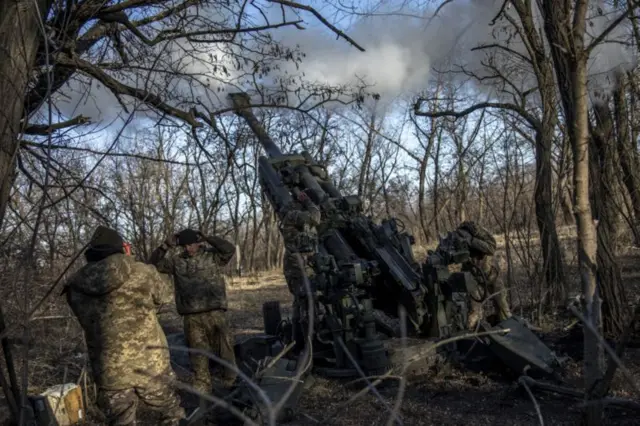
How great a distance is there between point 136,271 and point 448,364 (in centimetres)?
366

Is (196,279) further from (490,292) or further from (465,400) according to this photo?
(490,292)

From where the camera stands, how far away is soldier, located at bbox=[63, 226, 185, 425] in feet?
15.4

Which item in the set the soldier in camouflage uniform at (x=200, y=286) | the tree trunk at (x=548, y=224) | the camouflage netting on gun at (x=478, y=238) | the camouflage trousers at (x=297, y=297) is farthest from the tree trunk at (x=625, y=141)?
the soldier in camouflage uniform at (x=200, y=286)

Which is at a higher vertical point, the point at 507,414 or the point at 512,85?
the point at 512,85

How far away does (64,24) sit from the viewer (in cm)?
307

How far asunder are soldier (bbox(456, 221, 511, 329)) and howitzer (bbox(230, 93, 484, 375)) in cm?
37

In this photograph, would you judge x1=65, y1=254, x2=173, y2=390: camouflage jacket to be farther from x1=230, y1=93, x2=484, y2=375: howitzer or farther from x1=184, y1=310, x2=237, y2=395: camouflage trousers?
x1=230, y1=93, x2=484, y2=375: howitzer

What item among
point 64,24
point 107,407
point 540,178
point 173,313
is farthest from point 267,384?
point 173,313

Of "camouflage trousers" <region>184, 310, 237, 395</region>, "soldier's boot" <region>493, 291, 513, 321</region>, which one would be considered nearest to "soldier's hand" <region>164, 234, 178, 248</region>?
"camouflage trousers" <region>184, 310, 237, 395</region>

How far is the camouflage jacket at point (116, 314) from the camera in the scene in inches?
184

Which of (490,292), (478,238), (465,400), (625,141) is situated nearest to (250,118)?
(478,238)

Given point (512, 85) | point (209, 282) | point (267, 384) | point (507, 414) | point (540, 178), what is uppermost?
point (512, 85)

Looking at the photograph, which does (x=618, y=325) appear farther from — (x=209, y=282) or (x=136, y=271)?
(x=136, y=271)

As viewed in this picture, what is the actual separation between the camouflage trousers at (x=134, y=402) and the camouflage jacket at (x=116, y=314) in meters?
0.06
